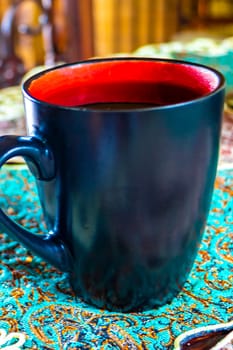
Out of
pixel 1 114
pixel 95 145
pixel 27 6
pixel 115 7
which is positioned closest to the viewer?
pixel 95 145

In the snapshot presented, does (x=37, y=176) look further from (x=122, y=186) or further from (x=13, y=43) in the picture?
(x=13, y=43)

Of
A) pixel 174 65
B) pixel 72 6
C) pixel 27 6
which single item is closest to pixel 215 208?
pixel 174 65

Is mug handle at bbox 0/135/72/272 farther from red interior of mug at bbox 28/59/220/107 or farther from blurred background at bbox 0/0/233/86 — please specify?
blurred background at bbox 0/0/233/86

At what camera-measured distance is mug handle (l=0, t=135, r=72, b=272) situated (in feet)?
0.97

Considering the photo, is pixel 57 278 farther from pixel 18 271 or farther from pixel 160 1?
pixel 160 1

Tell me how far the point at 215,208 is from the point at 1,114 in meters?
0.34

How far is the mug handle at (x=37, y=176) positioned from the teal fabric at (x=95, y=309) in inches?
1.2

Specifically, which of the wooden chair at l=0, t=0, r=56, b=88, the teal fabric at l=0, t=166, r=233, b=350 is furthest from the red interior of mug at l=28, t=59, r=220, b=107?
the wooden chair at l=0, t=0, r=56, b=88

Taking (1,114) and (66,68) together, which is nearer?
(66,68)

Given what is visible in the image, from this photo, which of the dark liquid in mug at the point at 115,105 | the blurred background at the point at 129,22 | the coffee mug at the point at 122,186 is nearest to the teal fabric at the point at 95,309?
the coffee mug at the point at 122,186

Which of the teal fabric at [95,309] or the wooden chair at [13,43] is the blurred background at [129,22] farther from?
the teal fabric at [95,309]

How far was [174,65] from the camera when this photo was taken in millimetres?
371

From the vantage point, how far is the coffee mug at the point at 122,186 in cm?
28

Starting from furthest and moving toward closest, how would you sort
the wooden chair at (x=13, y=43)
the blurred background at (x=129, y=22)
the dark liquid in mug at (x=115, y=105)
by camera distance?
1. the blurred background at (x=129, y=22)
2. the wooden chair at (x=13, y=43)
3. the dark liquid in mug at (x=115, y=105)
